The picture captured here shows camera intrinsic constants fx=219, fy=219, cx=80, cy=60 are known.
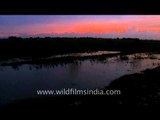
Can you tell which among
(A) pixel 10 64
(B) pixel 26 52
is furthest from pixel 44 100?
(B) pixel 26 52

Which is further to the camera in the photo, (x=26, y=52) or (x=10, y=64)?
(x=26, y=52)

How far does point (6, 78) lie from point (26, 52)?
24.2 ft
